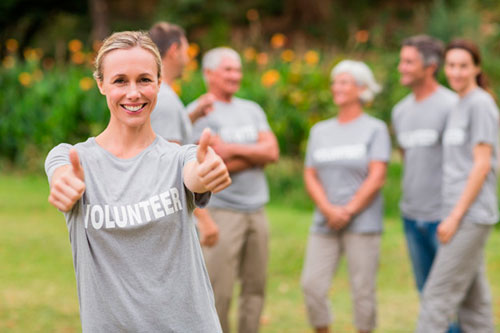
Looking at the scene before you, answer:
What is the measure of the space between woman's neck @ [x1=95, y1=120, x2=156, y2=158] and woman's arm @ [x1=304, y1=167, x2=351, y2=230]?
9.31ft

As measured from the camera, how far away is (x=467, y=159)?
4832 millimetres

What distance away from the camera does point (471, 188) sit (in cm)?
467

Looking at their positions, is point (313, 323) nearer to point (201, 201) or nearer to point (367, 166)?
point (367, 166)

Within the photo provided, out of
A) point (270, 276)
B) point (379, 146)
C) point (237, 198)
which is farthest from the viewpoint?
point (270, 276)

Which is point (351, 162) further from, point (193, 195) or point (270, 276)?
point (193, 195)

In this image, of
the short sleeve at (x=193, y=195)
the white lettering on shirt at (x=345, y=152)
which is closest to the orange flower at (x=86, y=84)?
the white lettering on shirt at (x=345, y=152)

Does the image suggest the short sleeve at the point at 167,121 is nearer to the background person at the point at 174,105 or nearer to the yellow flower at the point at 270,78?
the background person at the point at 174,105

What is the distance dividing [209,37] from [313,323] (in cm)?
1779

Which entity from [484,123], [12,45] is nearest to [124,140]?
[484,123]

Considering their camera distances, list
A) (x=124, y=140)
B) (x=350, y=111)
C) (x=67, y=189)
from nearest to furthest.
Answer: (x=67, y=189) → (x=124, y=140) → (x=350, y=111)

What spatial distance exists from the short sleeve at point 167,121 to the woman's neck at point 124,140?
1341 mm

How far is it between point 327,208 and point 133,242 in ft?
9.66

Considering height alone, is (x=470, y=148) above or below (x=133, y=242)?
above

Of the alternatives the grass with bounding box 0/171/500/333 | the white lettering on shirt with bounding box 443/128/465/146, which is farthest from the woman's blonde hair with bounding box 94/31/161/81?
the grass with bounding box 0/171/500/333
